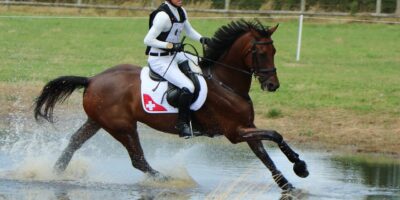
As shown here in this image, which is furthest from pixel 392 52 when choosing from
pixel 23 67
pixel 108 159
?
pixel 108 159

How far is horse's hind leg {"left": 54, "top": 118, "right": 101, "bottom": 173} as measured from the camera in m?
11.7

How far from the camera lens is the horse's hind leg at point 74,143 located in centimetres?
1173

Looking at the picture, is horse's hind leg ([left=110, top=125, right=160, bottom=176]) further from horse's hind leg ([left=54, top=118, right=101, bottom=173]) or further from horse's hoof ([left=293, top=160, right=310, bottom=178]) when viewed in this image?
horse's hoof ([left=293, top=160, right=310, bottom=178])

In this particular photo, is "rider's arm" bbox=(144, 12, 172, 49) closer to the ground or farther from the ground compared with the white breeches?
farther from the ground

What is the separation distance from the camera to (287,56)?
25578 mm

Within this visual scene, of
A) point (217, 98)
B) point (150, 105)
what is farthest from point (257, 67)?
point (150, 105)

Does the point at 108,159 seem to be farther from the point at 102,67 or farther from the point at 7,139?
the point at 102,67

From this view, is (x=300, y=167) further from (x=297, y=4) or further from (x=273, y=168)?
(x=297, y=4)

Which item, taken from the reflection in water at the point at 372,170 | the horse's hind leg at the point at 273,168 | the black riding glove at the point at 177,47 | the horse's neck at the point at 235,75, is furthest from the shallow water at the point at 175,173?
the black riding glove at the point at 177,47

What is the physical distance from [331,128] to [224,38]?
5003mm

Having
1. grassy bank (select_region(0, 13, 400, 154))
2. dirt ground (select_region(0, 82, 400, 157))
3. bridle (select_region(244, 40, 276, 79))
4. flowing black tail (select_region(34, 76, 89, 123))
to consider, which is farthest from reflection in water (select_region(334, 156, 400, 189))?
flowing black tail (select_region(34, 76, 89, 123))

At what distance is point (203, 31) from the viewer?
30359 millimetres

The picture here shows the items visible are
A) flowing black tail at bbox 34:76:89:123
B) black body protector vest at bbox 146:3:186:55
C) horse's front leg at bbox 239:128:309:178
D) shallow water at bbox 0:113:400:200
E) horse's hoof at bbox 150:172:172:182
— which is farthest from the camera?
flowing black tail at bbox 34:76:89:123

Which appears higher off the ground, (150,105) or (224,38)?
(224,38)
